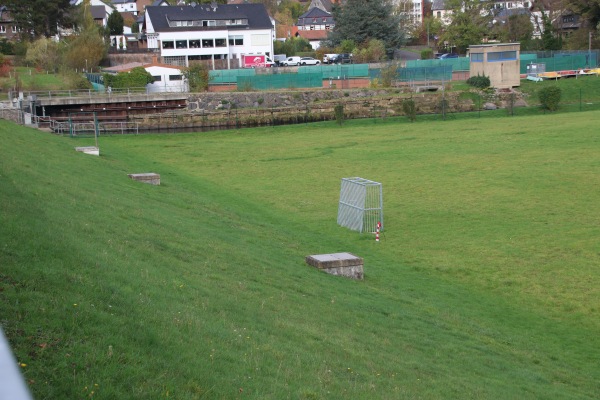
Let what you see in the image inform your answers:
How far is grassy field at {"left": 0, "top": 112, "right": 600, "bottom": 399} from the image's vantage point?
8031 mm

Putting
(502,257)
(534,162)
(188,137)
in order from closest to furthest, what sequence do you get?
(502,257) → (534,162) → (188,137)

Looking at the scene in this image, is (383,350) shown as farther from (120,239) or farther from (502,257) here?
(502,257)

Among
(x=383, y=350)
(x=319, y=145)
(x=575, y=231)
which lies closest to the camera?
(x=383, y=350)

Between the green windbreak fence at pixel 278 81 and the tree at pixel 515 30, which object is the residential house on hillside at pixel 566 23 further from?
the green windbreak fence at pixel 278 81

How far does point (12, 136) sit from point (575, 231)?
21.7m

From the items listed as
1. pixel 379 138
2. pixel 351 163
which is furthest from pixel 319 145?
pixel 351 163

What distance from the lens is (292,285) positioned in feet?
48.0

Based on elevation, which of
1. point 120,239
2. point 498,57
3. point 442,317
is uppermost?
point 498,57

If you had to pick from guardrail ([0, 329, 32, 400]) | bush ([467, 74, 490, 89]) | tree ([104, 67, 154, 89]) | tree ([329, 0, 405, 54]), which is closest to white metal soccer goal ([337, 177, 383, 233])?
guardrail ([0, 329, 32, 400])

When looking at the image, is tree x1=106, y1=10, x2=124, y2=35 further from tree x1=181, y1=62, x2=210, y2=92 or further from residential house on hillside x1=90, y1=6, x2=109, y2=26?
tree x1=181, y1=62, x2=210, y2=92

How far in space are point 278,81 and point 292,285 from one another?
63660 mm

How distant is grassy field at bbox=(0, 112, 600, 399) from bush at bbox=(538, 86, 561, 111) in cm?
2866

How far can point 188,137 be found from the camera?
56.4 m

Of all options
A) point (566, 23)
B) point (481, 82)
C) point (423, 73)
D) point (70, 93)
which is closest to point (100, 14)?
point (70, 93)
